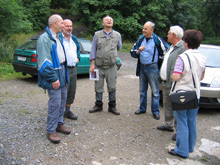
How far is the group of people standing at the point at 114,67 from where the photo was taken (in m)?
3.16

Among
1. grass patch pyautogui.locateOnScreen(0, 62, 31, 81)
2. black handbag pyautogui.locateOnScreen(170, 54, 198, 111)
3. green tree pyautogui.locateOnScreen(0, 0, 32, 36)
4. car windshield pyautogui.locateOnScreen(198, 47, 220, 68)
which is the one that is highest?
green tree pyautogui.locateOnScreen(0, 0, 32, 36)

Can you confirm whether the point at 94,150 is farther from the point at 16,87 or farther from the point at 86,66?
the point at 86,66

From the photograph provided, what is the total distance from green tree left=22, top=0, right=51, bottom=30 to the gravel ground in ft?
63.0

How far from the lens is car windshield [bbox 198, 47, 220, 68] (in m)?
6.11

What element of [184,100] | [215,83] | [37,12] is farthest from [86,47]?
[37,12]

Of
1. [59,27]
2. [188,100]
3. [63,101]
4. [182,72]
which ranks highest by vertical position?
[59,27]

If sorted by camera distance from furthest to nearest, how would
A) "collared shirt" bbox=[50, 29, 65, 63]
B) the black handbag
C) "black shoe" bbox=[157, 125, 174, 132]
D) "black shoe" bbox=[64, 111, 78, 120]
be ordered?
"black shoe" bbox=[64, 111, 78, 120]
"black shoe" bbox=[157, 125, 174, 132]
"collared shirt" bbox=[50, 29, 65, 63]
the black handbag

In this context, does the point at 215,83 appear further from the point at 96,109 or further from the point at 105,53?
the point at 96,109

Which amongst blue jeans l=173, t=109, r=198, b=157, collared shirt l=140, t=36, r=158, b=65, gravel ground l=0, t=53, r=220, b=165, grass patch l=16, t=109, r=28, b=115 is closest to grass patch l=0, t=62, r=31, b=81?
gravel ground l=0, t=53, r=220, b=165

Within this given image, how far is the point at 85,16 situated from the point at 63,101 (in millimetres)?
20002

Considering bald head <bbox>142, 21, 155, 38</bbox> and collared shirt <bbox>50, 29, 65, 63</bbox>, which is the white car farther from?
collared shirt <bbox>50, 29, 65, 63</bbox>

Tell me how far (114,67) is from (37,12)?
2163cm

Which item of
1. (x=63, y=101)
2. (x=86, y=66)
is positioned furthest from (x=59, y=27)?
(x=86, y=66)

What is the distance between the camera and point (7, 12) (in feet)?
32.7
